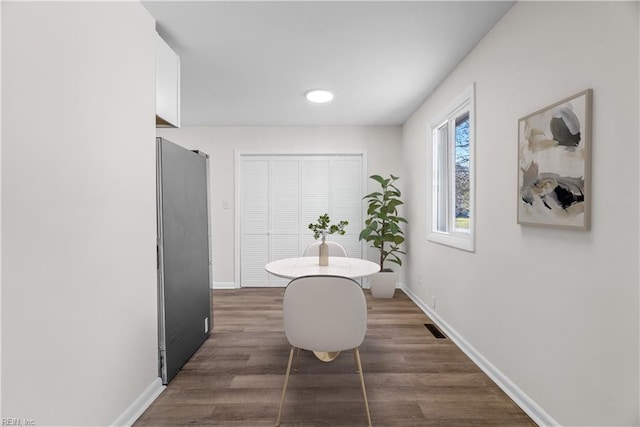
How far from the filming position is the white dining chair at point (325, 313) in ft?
5.58

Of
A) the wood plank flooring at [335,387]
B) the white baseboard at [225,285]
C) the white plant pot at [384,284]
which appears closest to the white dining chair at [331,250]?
the wood plank flooring at [335,387]

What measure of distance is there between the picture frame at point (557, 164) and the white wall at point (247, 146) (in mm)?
2986

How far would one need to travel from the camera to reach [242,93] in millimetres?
3424

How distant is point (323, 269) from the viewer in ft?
7.93

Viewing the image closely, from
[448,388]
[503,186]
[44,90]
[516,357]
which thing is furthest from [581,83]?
[44,90]

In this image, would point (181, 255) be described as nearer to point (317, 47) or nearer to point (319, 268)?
point (319, 268)

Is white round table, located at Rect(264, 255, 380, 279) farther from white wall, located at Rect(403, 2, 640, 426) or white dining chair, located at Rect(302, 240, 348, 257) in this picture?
white wall, located at Rect(403, 2, 640, 426)

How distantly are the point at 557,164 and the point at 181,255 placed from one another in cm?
247

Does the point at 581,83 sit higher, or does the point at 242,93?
the point at 242,93

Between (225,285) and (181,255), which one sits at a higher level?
(181,255)

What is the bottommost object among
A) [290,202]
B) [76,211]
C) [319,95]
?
[76,211]

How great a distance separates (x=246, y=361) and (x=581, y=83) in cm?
275

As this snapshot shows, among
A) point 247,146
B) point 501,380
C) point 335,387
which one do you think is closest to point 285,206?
point 247,146

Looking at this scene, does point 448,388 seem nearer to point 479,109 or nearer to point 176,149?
point 479,109
